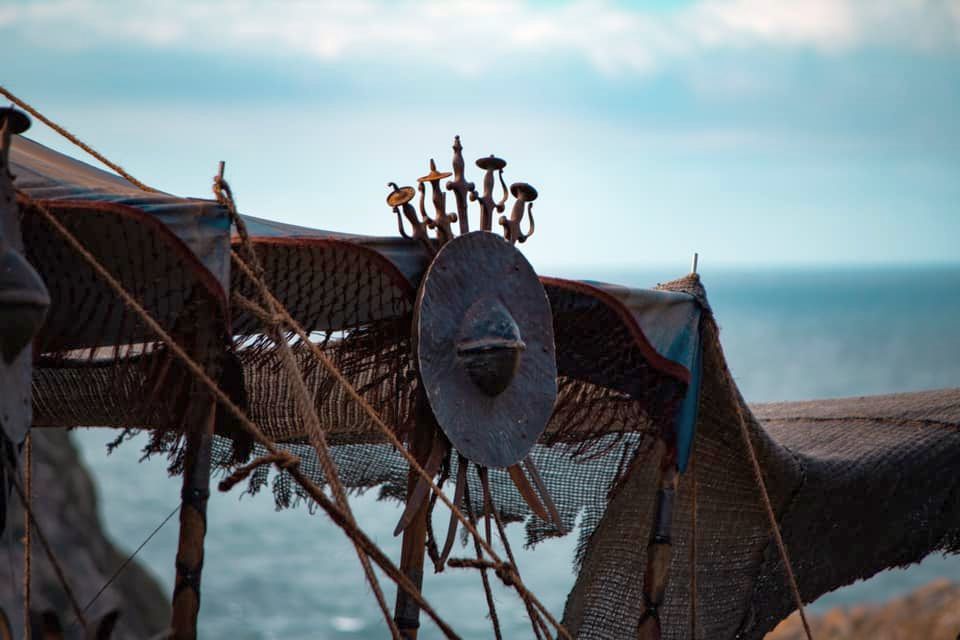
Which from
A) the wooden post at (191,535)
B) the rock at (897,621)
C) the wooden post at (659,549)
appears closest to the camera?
the wooden post at (191,535)

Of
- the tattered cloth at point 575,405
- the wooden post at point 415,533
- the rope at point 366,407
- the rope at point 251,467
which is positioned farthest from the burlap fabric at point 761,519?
the rope at point 251,467

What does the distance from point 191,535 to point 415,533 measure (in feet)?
3.21

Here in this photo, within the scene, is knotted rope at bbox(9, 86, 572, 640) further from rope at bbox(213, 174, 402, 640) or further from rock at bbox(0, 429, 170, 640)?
rock at bbox(0, 429, 170, 640)

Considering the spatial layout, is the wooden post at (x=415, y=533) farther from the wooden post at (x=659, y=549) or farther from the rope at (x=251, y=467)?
the wooden post at (x=659, y=549)

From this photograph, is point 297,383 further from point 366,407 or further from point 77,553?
point 77,553

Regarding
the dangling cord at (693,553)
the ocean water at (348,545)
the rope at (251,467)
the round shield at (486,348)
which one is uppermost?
the round shield at (486,348)

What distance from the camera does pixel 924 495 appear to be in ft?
22.0

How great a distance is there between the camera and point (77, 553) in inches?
688

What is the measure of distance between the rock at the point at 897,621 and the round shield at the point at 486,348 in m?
12.2

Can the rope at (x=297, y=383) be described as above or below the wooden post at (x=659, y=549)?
above

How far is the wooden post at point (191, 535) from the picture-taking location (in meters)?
3.99

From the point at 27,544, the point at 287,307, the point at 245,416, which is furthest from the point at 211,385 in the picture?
the point at 27,544

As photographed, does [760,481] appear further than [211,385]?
Yes

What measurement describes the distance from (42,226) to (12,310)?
602 mm
